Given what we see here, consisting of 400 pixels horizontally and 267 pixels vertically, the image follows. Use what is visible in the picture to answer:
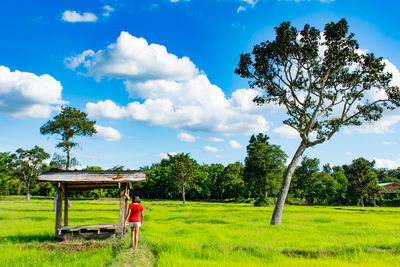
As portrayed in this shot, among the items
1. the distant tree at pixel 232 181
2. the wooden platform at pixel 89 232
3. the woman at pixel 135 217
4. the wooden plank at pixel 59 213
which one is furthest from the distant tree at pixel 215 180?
the woman at pixel 135 217

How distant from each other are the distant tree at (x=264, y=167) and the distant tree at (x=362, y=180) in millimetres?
21855

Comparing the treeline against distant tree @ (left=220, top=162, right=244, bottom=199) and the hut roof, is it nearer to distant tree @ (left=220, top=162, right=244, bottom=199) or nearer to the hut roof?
distant tree @ (left=220, top=162, right=244, bottom=199)

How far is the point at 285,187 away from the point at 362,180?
4974cm

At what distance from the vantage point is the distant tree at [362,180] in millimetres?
62375

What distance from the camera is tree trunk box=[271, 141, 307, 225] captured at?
883 inches

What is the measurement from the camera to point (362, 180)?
207 ft

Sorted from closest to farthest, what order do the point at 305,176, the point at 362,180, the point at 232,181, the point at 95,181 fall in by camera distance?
the point at 95,181
the point at 362,180
the point at 305,176
the point at 232,181

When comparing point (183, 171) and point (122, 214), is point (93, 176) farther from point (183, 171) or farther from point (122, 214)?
point (183, 171)

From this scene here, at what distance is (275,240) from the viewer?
14406 mm

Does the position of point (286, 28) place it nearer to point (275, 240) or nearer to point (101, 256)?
point (275, 240)

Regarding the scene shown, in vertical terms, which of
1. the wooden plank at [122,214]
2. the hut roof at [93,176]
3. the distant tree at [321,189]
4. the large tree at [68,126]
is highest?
the large tree at [68,126]

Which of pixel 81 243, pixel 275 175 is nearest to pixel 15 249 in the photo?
pixel 81 243

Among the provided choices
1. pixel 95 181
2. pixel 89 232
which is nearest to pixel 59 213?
pixel 89 232

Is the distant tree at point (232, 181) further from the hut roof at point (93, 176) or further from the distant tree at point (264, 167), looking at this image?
the hut roof at point (93, 176)
